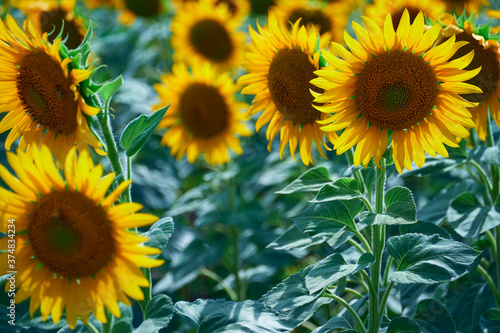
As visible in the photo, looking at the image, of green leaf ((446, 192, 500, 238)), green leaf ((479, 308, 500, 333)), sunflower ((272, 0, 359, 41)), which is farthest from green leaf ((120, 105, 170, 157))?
sunflower ((272, 0, 359, 41))

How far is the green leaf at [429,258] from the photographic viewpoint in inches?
45.4

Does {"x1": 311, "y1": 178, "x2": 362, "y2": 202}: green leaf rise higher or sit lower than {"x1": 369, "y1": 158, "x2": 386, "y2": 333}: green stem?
higher

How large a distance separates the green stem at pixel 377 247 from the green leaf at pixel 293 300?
11 centimetres

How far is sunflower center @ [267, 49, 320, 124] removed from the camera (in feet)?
4.56

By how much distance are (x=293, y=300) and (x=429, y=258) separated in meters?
0.33

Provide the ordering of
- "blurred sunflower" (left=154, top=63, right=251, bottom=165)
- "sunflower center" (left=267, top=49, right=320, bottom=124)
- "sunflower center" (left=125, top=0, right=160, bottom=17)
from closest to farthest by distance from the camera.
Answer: "sunflower center" (left=267, top=49, right=320, bottom=124)
"blurred sunflower" (left=154, top=63, right=251, bottom=165)
"sunflower center" (left=125, top=0, right=160, bottom=17)

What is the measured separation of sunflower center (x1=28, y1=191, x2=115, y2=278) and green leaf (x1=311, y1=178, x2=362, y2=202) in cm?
47

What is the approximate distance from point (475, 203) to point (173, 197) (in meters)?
1.71

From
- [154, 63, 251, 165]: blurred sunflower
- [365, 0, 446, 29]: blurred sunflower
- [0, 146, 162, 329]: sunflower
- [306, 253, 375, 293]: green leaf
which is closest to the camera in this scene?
[0, 146, 162, 329]: sunflower

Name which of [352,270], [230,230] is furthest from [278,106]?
[230,230]

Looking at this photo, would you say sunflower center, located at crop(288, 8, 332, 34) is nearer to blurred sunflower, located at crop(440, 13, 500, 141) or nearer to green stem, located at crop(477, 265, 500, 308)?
blurred sunflower, located at crop(440, 13, 500, 141)

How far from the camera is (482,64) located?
4.71ft

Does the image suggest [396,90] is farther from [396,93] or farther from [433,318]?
[433,318]

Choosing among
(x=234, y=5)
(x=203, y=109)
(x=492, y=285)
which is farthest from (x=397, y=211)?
(x=234, y=5)
